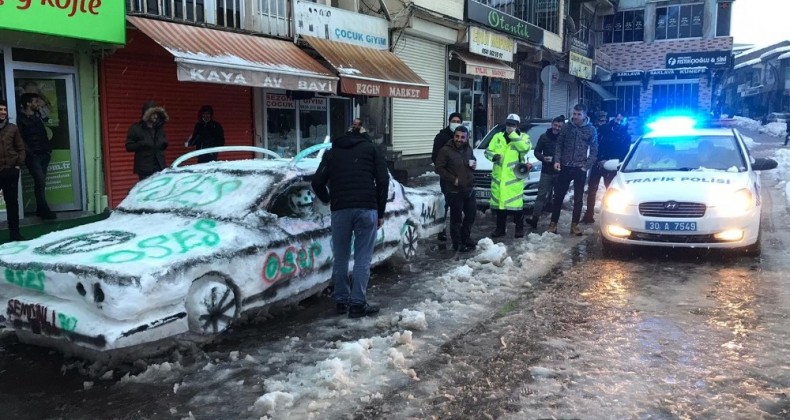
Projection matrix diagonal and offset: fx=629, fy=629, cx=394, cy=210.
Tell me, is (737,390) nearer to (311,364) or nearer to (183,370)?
(311,364)

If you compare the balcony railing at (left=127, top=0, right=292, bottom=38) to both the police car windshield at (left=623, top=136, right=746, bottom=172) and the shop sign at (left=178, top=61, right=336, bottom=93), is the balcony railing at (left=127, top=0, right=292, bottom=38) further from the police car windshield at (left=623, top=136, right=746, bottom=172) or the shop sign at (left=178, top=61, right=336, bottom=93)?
the police car windshield at (left=623, top=136, right=746, bottom=172)

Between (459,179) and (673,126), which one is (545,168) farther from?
(459,179)

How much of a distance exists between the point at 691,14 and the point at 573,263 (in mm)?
37288

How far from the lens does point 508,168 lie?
343 inches

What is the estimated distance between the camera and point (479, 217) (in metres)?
11.1

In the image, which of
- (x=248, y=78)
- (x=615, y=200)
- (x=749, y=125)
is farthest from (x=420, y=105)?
(x=749, y=125)

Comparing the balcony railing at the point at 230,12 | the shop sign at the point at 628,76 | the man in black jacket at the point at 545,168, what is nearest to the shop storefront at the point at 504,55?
the balcony railing at the point at 230,12

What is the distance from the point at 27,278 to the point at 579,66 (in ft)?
90.9

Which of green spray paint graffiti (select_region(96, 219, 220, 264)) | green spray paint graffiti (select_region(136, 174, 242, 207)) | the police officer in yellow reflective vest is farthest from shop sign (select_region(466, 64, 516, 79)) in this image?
green spray paint graffiti (select_region(96, 219, 220, 264))

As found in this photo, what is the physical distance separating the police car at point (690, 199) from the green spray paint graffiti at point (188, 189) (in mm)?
4463

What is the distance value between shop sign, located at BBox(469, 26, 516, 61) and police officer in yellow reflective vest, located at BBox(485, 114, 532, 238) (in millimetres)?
10041

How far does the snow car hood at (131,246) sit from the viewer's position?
4145 millimetres

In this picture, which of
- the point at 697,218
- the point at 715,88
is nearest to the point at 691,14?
the point at 715,88

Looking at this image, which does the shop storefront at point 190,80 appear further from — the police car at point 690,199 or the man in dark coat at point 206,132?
the police car at point 690,199
